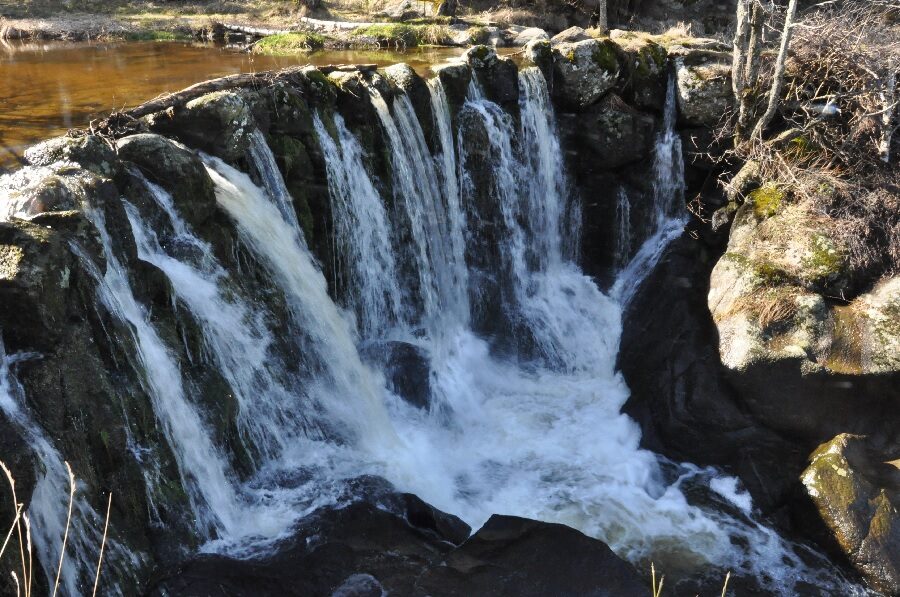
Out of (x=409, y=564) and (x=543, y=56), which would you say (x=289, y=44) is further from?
(x=409, y=564)

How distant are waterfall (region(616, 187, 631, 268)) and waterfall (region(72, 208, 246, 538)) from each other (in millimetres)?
7225

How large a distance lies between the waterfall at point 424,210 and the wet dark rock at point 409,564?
3.70 metres

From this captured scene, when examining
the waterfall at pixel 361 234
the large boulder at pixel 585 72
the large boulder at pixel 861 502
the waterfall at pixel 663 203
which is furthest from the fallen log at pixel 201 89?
the large boulder at pixel 861 502

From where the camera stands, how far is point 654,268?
34.8 feet

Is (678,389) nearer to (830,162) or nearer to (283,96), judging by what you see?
(830,162)

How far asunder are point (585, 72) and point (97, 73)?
836 centimetres

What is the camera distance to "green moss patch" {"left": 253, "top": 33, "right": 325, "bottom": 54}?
15.4 m

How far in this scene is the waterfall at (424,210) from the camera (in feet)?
30.0

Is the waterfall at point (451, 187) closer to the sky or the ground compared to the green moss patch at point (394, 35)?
closer to the ground

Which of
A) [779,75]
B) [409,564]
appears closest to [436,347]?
[409,564]

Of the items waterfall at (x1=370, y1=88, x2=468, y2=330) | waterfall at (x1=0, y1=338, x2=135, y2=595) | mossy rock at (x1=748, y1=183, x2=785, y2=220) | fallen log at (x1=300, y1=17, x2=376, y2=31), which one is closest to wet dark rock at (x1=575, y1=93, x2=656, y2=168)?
mossy rock at (x1=748, y1=183, x2=785, y2=220)

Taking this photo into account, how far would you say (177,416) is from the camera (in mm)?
5832

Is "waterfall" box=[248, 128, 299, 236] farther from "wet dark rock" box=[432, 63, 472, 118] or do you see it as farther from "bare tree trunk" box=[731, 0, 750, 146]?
"bare tree trunk" box=[731, 0, 750, 146]

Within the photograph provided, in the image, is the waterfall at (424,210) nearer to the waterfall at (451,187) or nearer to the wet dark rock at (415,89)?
the waterfall at (451,187)
